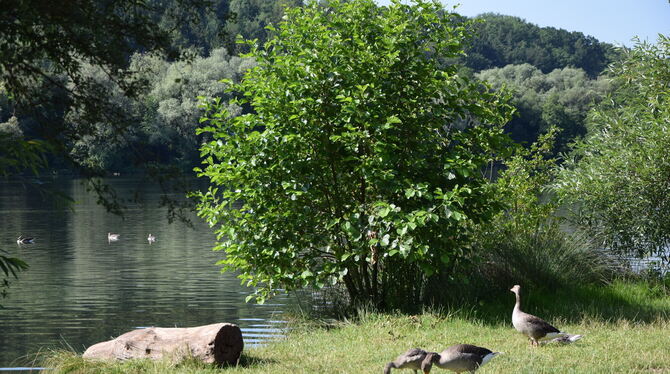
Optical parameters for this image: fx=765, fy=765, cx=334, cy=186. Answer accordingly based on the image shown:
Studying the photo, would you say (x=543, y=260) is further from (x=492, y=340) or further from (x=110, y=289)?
(x=110, y=289)

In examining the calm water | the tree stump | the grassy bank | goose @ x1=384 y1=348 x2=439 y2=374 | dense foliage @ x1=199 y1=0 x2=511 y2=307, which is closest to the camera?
goose @ x1=384 y1=348 x2=439 y2=374

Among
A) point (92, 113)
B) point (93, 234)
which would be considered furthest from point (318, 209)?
point (93, 234)

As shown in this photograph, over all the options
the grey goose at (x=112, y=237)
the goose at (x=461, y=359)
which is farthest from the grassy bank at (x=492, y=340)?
the grey goose at (x=112, y=237)

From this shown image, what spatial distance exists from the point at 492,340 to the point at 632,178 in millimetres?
6416

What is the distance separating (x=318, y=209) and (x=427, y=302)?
91.2 inches

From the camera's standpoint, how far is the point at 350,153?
480 inches

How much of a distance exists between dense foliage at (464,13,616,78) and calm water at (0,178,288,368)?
4449 inches

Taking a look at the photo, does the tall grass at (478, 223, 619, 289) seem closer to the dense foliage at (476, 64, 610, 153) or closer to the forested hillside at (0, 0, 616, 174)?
the forested hillside at (0, 0, 616, 174)

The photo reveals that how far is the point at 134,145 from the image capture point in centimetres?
663

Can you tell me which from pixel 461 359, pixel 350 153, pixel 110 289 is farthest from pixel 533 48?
pixel 461 359

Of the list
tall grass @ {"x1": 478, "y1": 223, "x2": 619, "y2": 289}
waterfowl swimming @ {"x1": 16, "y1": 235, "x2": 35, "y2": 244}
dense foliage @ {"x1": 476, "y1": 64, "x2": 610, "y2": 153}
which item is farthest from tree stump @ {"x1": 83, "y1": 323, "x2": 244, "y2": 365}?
dense foliage @ {"x1": 476, "y1": 64, "x2": 610, "y2": 153}

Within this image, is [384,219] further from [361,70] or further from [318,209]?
[361,70]

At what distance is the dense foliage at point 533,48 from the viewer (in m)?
144

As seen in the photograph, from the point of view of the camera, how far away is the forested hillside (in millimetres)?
6375
